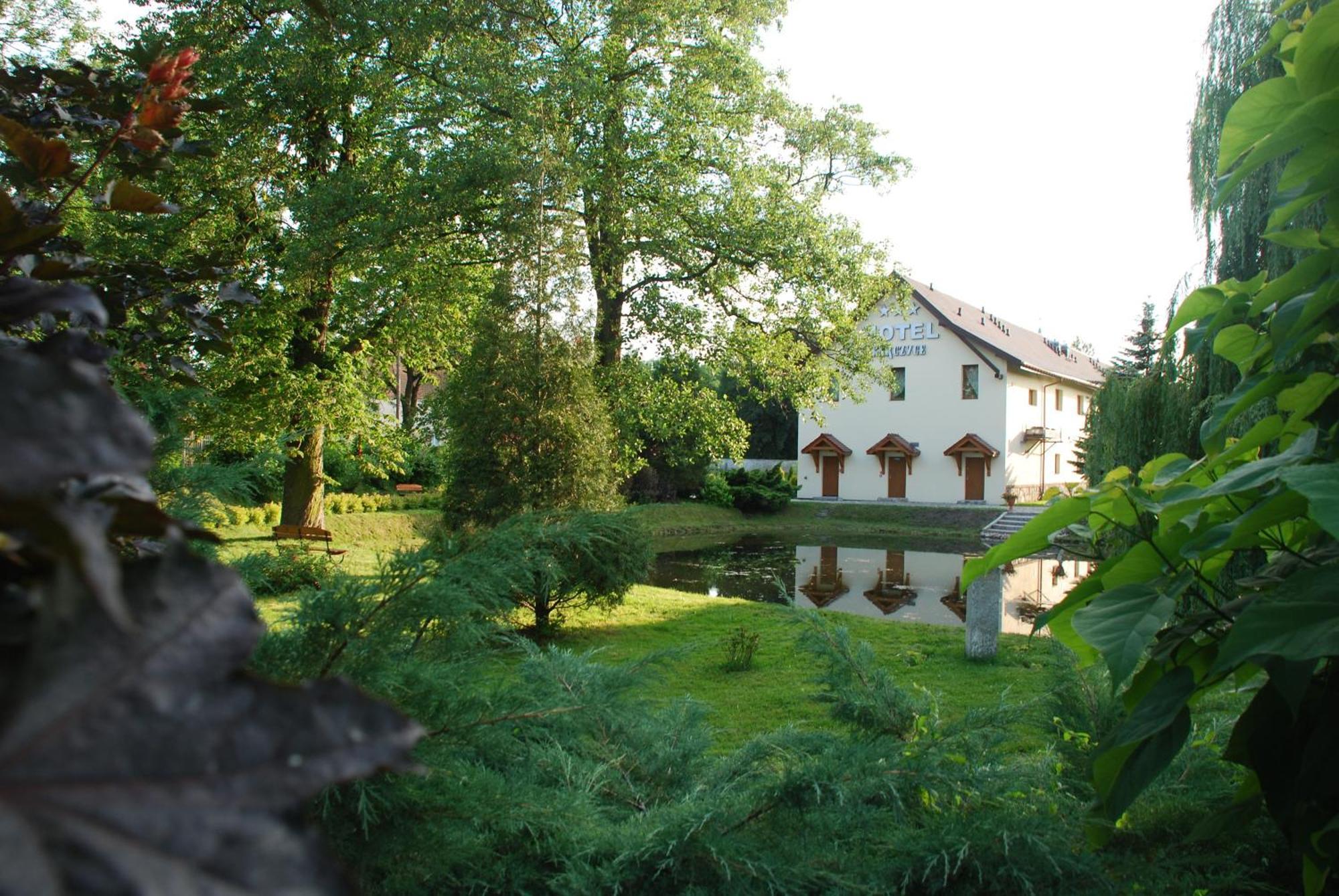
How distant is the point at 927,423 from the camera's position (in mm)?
31391

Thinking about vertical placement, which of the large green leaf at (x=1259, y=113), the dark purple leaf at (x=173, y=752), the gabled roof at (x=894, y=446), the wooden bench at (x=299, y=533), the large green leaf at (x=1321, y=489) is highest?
the gabled roof at (x=894, y=446)

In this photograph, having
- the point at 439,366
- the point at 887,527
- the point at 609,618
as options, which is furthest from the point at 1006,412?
the point at 609,618

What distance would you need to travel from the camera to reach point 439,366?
58.7ft

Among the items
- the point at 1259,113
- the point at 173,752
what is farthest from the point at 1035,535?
the point at 173,752

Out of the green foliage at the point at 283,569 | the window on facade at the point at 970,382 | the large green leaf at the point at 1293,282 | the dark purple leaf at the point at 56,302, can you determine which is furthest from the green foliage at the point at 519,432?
the window on facade at the point at 970,382

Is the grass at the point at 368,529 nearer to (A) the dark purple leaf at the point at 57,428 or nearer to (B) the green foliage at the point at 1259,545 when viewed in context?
(B) the green foliage at the point at 1259,545

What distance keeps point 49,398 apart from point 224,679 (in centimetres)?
14

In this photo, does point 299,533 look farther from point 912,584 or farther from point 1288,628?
point 1288,628

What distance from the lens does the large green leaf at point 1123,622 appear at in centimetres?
115

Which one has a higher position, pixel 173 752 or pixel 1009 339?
pixel 1009 339

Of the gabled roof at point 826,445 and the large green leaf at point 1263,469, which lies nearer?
the large green leaf at point 1263,469

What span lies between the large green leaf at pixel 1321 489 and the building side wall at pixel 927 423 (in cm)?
2884

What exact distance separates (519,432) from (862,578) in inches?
384

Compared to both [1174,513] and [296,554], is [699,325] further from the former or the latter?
[1174,513]
